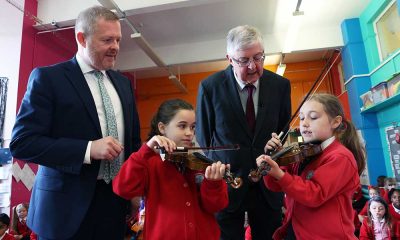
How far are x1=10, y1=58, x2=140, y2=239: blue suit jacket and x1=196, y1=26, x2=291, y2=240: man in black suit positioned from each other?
65 cm

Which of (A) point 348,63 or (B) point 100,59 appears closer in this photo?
(B) point 100,59

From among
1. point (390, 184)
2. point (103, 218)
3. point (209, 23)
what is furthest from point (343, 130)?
point (209, 23)

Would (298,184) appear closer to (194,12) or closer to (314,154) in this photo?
(314,154)

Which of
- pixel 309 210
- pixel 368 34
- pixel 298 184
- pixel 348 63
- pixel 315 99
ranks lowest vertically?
pixel 309 210

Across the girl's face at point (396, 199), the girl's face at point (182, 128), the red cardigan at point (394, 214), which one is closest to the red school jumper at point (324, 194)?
the girl's face at point (182, 128)

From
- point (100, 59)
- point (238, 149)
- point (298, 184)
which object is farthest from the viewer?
point (238, 149)

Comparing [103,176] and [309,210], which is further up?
[103,176]

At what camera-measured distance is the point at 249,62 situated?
5.46ft

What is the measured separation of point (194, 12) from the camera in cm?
560

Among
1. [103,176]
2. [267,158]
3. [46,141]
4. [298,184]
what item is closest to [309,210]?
[298,184]

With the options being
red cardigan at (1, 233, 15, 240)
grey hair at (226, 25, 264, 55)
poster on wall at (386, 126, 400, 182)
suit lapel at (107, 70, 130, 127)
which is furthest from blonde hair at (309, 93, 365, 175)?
red cardigan at (1, 233, 15, 240)

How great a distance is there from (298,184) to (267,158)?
0.20 metres

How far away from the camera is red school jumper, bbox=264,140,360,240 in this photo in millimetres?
1381

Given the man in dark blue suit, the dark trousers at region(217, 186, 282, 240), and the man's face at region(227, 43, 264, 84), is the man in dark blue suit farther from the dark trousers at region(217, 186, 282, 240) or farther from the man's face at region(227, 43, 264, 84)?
the man's face at region(227, 43, 264, 84)
